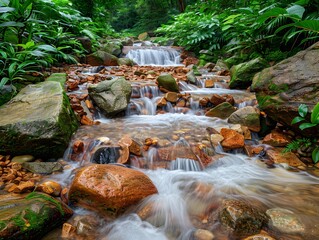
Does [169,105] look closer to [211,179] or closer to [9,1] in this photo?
[211,179]

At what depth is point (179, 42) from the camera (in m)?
10.5

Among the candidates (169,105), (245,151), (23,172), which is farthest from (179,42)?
(23,172)

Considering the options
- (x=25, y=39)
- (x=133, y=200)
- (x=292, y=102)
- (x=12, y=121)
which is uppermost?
(x=25, y=39)

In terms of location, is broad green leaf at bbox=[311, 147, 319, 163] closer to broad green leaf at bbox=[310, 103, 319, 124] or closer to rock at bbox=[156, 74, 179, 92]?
broad green leaf at bbox=[310, 103, 319, 124]

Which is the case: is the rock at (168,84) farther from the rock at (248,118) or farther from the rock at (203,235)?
the rock at (203,235)

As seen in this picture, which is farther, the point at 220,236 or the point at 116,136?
the point at 116,136

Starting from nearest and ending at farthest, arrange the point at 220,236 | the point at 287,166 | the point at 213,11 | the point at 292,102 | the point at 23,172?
the point at 220,236, the point at 23,172, the point at 287,166, the point at 292,102, the point at 213,11

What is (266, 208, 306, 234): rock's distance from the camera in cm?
162

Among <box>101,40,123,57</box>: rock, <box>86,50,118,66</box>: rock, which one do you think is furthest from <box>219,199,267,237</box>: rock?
<box>101,40,123,57</box>: rock

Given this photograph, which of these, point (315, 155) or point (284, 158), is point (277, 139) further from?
point (315, 155)

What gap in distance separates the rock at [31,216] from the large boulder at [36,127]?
2.35 ft

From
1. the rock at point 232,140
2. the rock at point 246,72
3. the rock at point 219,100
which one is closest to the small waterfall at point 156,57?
the rock at point 246,72

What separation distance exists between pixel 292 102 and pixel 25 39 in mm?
4977

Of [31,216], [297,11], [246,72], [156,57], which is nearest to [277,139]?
[297,11]
